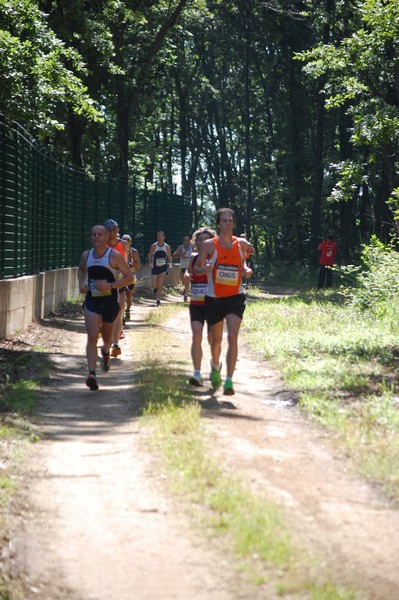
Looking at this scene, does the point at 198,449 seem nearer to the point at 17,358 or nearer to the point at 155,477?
the point at 155,477

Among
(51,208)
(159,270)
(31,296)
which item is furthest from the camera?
(159,270)

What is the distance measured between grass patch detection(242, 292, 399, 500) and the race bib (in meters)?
1.34

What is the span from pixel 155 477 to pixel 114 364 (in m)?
6.75

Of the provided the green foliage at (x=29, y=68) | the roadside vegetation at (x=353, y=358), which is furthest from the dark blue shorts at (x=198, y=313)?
the green foliage at (x=29, y=68)

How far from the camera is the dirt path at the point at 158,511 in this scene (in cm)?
535

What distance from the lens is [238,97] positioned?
6278 centimetres

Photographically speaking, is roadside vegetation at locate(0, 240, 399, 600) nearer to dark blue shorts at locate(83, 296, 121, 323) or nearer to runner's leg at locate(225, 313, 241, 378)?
runner's leg at locate(225, 313, 241, 378)

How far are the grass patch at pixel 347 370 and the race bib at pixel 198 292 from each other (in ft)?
4.41

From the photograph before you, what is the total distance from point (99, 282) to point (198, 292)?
1068 millimetres

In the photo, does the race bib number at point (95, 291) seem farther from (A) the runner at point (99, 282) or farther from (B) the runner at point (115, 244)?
(B) the runner at point (115, 244)

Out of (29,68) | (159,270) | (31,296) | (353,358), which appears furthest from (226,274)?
(159,270)

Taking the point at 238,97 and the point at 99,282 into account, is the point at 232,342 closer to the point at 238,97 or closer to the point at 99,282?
the point at 99,282

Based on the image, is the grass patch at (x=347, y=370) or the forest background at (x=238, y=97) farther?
the forest background at (x=238, y=97)

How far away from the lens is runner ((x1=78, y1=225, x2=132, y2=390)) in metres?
11.7
